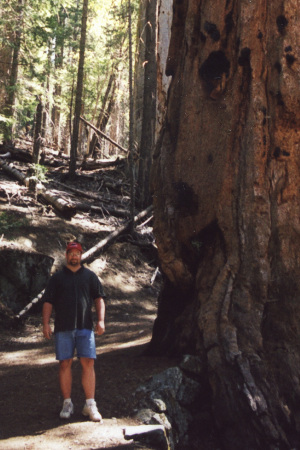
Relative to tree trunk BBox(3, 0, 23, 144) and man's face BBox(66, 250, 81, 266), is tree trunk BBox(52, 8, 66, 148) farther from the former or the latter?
man's face BBox(66, 250, 81, 266)

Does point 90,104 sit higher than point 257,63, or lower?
higher

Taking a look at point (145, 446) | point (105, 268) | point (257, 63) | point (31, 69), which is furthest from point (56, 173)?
point (145, 446)

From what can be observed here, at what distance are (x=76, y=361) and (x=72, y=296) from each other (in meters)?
2.23

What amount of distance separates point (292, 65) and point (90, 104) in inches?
1136

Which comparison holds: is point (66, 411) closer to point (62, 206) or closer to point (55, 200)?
point (62, 206)

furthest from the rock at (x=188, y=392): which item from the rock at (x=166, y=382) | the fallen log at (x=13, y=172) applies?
the fallen log at (x=13, y=172)

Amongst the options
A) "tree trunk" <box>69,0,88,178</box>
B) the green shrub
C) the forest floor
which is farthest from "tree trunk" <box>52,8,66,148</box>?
the green shrub

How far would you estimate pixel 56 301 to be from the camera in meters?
4.89

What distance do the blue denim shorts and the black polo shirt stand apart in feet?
0.18

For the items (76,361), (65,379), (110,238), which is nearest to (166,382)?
(65,379)

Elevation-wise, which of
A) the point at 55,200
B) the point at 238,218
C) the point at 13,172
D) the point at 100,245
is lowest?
the point at 100,245

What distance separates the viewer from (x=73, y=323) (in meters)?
4.80

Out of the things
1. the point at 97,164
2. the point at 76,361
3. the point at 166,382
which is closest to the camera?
the point at 166,382

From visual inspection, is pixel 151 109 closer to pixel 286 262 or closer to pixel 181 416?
pixel 286 262
